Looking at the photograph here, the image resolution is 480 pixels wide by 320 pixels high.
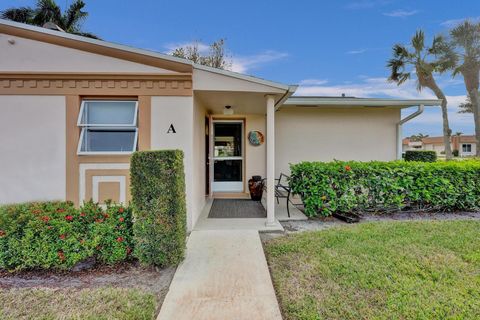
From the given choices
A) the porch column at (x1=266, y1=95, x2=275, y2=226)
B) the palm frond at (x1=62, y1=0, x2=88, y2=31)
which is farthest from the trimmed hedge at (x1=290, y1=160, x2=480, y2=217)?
the palm frond at (x1=62, y1=0, x2=88, y2=31)

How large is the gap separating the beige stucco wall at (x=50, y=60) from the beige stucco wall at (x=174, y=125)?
617mm

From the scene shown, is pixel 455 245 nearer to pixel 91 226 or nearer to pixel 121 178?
pixel 91 226

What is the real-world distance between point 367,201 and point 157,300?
490 centimetres

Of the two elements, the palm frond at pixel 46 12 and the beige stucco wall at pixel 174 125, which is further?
the palm frond at pixel 46 12

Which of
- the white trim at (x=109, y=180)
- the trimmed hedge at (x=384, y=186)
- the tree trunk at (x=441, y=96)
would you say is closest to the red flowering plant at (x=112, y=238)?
the white trim at (x=109, y=180)

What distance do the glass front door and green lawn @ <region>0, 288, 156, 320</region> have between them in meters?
5.63

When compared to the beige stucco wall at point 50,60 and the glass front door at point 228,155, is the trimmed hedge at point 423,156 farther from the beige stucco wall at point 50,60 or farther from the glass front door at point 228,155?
the beige stucco wall at point 50,60

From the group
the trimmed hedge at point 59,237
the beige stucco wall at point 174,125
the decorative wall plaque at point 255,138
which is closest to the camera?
the trimmed hedge at point 59,237

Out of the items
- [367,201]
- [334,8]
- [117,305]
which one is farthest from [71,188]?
[334,8]

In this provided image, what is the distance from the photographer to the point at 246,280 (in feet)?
9.91

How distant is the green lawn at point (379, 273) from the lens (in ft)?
8.13

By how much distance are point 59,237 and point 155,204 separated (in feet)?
4.32

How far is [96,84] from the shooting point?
4793 millimetres

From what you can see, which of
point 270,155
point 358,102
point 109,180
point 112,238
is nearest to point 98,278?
point 112,238
